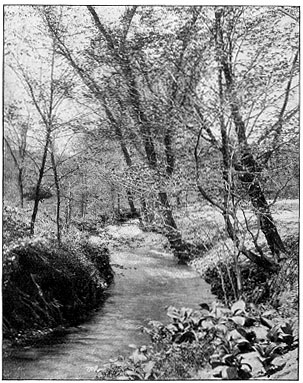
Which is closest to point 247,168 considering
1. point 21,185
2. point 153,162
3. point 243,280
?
point 153,162

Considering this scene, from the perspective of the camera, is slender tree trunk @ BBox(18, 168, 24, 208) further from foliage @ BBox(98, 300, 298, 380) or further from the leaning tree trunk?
the leaning tree trunk

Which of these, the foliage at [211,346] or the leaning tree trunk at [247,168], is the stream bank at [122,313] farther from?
the leaning tree trunk at [247,168]

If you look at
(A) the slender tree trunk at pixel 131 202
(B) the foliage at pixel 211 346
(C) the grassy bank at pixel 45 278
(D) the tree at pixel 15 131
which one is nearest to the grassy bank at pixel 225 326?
(B) the foliage at pixel 211 346

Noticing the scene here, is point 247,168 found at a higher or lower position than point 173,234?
higher

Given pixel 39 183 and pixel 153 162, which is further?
pixel 153 162

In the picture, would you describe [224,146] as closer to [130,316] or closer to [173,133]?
[173,133]

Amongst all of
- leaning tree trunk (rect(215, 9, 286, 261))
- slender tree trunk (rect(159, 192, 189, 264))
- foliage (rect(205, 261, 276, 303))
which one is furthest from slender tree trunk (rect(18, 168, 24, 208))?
leaning tree trunk (rect(215, 9, 286, 261))

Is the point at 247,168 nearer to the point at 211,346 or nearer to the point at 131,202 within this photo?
the point at 131,202

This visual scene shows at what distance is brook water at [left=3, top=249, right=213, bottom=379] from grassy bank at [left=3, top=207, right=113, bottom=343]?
9 cm

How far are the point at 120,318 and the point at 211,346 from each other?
57 centimetres

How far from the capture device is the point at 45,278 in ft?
10.3

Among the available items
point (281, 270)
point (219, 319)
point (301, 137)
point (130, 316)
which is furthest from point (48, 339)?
point (301, 137)

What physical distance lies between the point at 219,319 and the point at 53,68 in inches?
71.9

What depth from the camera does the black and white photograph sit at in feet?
10.2
